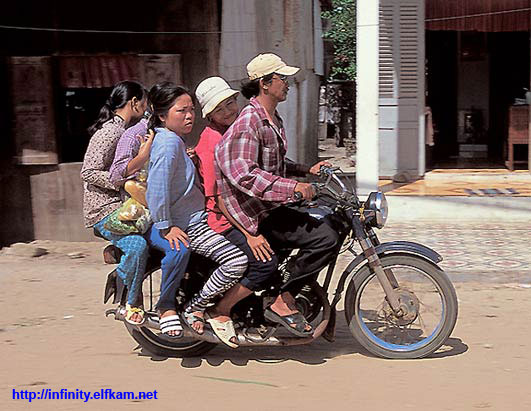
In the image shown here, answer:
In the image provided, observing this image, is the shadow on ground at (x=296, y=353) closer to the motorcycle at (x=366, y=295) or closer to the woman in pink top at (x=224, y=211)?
the motorcycle at (x=366, y=295)

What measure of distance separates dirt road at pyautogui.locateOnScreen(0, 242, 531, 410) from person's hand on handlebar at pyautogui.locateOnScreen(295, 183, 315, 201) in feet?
3.31

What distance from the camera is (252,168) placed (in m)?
4.59

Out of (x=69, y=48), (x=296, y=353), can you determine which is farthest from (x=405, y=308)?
(x=69, y=48)

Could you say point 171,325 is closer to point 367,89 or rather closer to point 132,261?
point 132,261

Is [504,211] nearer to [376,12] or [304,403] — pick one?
[376,12]

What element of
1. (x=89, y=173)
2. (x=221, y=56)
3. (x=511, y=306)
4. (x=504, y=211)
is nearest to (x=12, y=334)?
(x=89, y=173)

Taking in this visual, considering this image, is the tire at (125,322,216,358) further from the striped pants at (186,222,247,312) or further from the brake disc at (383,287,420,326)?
the brake disc at (383,287,420,326)

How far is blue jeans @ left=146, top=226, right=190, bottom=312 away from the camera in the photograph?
470 cm

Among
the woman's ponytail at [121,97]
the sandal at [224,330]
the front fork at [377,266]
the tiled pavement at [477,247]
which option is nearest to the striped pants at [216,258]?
the sandal at [224,330]

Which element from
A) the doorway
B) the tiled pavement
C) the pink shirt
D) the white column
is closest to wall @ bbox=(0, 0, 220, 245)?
the white column

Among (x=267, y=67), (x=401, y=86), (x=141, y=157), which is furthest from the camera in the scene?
(x=401, y=86)

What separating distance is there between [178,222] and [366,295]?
1167 mm

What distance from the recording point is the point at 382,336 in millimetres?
4977

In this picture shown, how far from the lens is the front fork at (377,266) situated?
475 centimetres
